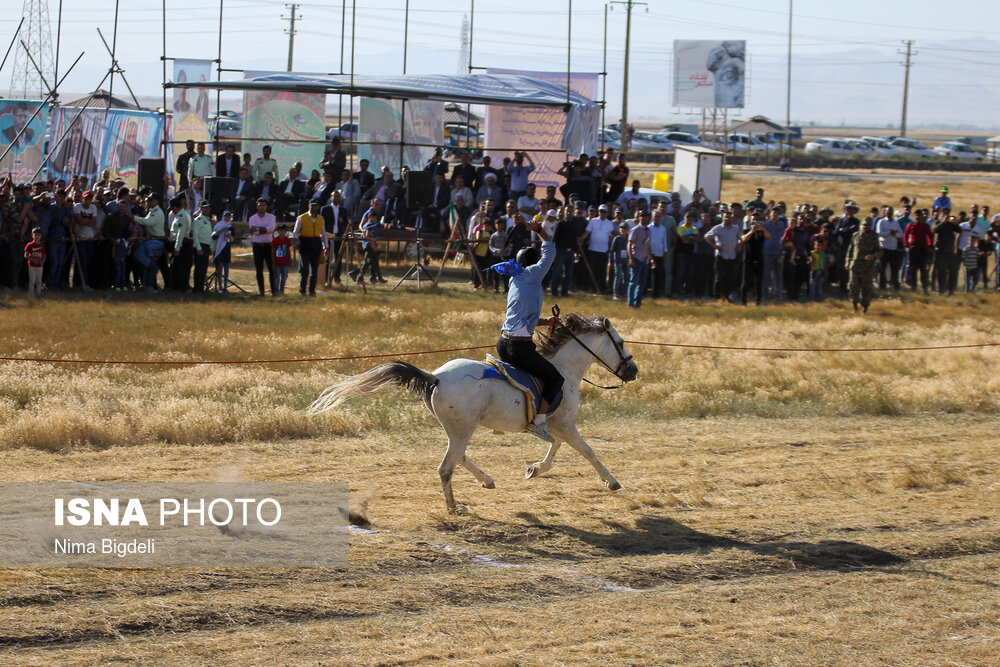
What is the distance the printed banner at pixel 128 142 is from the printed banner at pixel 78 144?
0.71 feet

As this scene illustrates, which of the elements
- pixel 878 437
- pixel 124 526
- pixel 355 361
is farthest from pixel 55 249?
pixel 878 437

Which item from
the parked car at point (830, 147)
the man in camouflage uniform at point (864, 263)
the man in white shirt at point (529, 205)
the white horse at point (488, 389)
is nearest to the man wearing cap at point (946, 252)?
the man in camouflage uniform at point (864, 263)

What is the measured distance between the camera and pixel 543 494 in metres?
10.5

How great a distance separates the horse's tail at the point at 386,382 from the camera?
919 centimetres

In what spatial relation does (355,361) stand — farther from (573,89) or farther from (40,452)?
(573,89)

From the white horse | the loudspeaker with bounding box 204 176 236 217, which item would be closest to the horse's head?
the white horse

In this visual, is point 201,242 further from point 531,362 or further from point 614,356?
point 531,362

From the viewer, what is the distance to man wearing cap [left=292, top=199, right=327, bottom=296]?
21938mm

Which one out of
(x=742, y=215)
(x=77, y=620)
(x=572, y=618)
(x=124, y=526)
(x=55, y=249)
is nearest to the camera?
(x=77, y=620)

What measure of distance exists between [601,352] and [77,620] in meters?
5.46

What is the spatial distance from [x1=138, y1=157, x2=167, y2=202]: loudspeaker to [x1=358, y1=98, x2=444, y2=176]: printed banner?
8.03 m

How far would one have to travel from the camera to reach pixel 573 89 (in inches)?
1256

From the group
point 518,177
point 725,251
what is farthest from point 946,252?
point 518,177

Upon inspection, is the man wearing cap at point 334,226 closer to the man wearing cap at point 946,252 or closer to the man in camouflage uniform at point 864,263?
the man in camouflage uniform at point 864,263
